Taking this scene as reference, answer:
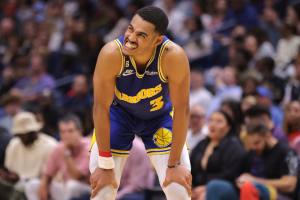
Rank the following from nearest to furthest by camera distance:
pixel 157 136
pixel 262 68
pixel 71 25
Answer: pixel 157 136 < pixel 262 68 < pixel 71 25

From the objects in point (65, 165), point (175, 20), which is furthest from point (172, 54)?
point (175, 20)

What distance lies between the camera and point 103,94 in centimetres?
271

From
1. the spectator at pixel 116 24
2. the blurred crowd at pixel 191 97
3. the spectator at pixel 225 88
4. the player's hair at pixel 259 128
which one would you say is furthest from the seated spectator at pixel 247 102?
the spectator at pixel 116 24

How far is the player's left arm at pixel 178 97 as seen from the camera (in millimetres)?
2664

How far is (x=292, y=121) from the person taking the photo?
508cm

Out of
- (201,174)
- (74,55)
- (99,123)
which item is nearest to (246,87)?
(201,174)

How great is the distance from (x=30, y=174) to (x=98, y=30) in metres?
4.87

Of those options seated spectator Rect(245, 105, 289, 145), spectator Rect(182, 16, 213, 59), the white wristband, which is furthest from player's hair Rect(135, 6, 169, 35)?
spectator Rect(182, 16, 213, 59)

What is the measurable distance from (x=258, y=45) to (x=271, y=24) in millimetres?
678

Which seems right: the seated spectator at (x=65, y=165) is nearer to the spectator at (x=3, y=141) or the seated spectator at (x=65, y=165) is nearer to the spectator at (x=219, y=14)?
the spectator at (x=3, y=141)

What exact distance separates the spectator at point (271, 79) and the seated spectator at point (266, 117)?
1413mm

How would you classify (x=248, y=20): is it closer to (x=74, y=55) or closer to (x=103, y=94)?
(x=74, y=55)

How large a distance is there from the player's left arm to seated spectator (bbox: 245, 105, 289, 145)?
7.40 ft

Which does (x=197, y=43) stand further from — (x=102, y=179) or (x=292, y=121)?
(x=102, y=179)
